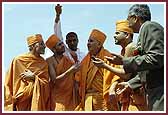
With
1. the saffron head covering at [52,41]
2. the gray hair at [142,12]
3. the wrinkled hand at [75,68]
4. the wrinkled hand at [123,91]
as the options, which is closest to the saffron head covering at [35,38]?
the saffron head covering at [52,41]

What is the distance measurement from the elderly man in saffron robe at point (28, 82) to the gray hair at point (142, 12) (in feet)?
7.78

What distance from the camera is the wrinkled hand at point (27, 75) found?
29.1ft

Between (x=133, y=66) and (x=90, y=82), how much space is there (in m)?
2.56

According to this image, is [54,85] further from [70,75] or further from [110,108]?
[110,108]

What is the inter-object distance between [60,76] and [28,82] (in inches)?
16.4

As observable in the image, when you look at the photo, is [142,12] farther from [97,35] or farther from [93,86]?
[93,86]

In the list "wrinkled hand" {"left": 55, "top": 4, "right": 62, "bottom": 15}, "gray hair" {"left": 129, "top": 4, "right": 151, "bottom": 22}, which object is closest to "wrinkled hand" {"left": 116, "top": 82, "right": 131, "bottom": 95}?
"gray hair" {"left": 129, "top": 4, "right": 151, "bottom": 22}

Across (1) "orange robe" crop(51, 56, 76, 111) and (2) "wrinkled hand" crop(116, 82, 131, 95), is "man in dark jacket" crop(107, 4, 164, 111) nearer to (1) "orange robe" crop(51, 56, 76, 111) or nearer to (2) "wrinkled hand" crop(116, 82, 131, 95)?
(2) "wrinkled hand" crop(116, 82, 131, 95)

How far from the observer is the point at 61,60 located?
904cm

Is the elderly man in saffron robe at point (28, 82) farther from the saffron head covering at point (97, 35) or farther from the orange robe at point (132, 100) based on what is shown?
the orange robe at point (132, 100)

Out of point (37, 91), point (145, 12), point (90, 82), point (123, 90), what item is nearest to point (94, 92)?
point (90, 82)

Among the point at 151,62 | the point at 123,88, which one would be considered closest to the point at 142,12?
the point at 151,62

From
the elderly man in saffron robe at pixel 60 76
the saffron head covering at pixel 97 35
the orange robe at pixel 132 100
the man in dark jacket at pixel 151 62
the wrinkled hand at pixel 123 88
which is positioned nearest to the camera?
the man in dark jacket at pixel 151 62

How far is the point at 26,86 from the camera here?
892 centimetres
